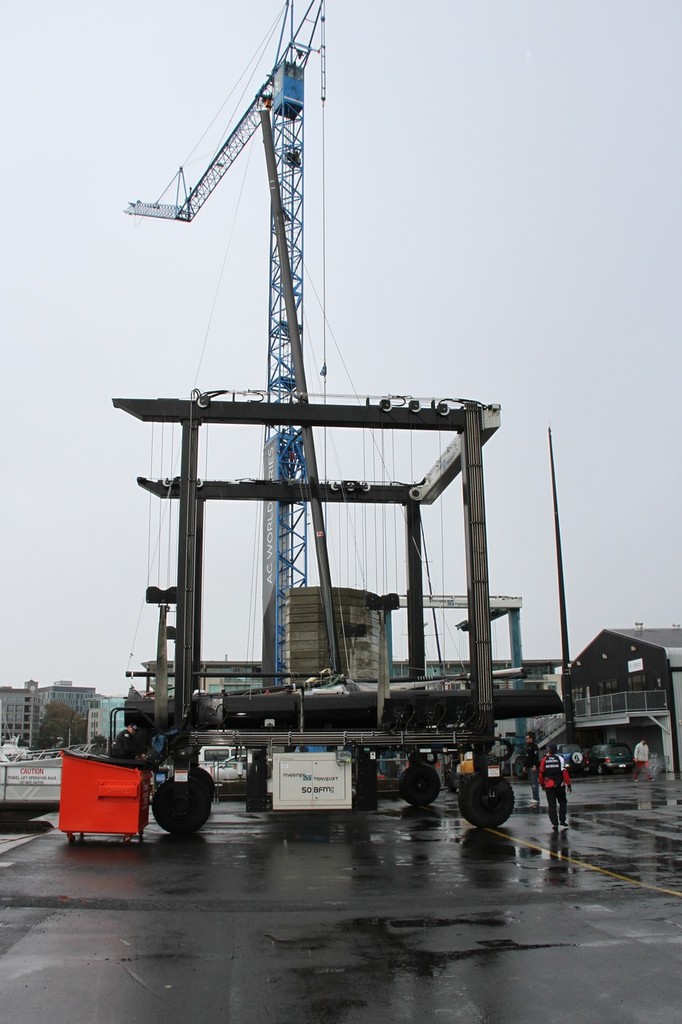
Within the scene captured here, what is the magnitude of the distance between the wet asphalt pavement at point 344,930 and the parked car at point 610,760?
22.9 meters

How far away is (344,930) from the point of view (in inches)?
311

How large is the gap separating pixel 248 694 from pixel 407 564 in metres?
8.28

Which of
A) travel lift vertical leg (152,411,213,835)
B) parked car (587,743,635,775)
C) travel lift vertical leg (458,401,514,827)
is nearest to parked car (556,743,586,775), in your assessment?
parked car (587,743,635,775)

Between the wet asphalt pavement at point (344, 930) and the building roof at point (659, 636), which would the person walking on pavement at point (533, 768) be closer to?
the wet asphalt pavement at point (344, 930)

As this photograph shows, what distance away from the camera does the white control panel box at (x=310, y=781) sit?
16.4 m

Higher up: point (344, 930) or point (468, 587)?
point (468, 587)

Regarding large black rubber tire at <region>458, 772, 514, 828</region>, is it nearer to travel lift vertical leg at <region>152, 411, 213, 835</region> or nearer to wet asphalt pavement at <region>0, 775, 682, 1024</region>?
wet asphalt pavement at <region>0, 775, 682, 1024</region>

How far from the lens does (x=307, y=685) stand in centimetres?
2062

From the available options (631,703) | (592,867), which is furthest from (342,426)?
(631,703)

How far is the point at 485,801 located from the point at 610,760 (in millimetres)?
22354

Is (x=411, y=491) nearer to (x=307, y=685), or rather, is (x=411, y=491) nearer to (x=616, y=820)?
(x=307, y=685)

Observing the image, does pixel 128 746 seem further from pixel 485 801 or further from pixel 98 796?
pixel 485 801

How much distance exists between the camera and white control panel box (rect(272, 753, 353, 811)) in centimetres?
1639

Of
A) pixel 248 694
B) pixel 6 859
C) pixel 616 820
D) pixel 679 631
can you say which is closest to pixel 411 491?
pixel 248 694
